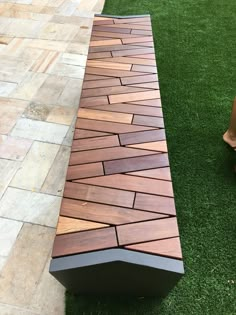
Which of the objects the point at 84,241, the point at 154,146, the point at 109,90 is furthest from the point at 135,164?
the point at 109,90

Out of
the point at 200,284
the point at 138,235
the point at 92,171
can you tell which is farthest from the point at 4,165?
the point at 200,284

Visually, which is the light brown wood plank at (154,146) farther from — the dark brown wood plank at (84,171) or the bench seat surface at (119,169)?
the dark brown wood plank at (84,171)

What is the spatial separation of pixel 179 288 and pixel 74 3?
2943mm

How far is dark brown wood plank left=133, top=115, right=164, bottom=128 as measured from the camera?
125 centimetres

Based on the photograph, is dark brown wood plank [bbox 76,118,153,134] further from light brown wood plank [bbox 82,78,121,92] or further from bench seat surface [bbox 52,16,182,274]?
light brown wood plank [bbox 82,78,121,92]

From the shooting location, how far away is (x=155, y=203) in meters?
0.99

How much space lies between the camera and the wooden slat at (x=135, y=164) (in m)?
1.09

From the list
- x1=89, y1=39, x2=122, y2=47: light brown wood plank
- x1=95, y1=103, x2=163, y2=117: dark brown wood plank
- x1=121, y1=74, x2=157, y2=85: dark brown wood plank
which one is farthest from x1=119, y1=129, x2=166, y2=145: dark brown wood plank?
x1=89, y1=39, x2=122, y2=47: light brown wood plank

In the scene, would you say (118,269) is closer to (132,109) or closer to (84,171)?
(84,171)

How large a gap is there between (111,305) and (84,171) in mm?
519

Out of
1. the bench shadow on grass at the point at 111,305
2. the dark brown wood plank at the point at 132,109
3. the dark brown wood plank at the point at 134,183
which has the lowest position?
the bench shadow on grass at the point at 111,305

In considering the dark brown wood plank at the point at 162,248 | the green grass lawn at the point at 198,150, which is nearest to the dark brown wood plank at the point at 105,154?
the dark brown wood plank at the point at 162,248

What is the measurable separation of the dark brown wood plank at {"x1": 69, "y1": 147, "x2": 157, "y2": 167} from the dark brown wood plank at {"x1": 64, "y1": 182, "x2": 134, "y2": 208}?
116 mm

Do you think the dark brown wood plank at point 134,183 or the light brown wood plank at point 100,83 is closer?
the dark brown wood plank at point 134,183
